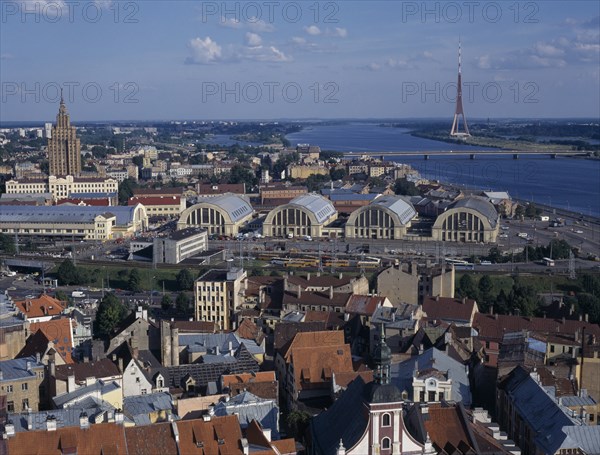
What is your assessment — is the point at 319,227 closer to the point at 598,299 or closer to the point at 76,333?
the point at 598,299

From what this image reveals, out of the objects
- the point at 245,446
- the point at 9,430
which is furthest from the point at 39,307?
the point at 245,446

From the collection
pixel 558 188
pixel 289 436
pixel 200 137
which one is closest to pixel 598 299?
pixel 289 436

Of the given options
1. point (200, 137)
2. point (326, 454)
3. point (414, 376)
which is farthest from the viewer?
point (200, 137)

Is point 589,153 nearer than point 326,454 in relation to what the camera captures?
No

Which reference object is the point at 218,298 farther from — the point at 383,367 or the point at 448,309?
the point at 383,367

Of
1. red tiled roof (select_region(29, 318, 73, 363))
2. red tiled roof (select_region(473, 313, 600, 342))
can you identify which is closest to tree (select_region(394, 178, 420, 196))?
red tiled roof (select_region(473, 313, 600, 342))

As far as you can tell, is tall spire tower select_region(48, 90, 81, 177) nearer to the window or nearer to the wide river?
the wide river

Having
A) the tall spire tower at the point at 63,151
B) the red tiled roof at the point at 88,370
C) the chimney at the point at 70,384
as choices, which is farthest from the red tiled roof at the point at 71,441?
the tall spire tower at the point at 63,151
